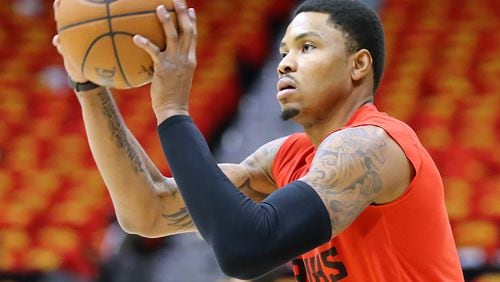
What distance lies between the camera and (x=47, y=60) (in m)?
9.73

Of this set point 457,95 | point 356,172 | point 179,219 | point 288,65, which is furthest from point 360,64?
point 457,95

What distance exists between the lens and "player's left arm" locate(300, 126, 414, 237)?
227 centimetres

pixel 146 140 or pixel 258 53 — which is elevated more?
pixel 258 53

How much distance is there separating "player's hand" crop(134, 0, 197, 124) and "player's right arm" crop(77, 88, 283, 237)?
1.54 ft

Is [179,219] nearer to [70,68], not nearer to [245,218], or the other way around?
[70,68]

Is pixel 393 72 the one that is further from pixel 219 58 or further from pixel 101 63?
pixel 101 63

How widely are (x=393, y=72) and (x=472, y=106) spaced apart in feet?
3.89

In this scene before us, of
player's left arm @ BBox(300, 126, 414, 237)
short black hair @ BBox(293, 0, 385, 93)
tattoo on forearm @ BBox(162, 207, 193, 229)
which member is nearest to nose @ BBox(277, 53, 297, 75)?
short black hair @ BBox(293, 0, 385, 93)

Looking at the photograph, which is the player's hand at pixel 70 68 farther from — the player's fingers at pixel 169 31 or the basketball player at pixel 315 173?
the player's fingers at pixel 169 31

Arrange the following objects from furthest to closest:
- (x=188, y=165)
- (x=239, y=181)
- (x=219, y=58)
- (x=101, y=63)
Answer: (x=219, y=58) → (x=239, y=181) → (x=101, y=63) → (x=188, y=165)

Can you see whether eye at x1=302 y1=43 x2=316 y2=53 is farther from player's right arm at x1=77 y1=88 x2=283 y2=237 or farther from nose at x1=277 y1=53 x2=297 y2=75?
player's right arm at x1=77 y1=88 x2=283 y2=237

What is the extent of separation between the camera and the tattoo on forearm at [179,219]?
304 centimetres

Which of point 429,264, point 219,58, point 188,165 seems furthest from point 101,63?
point 219,58

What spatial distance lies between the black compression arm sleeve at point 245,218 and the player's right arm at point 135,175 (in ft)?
2.05
